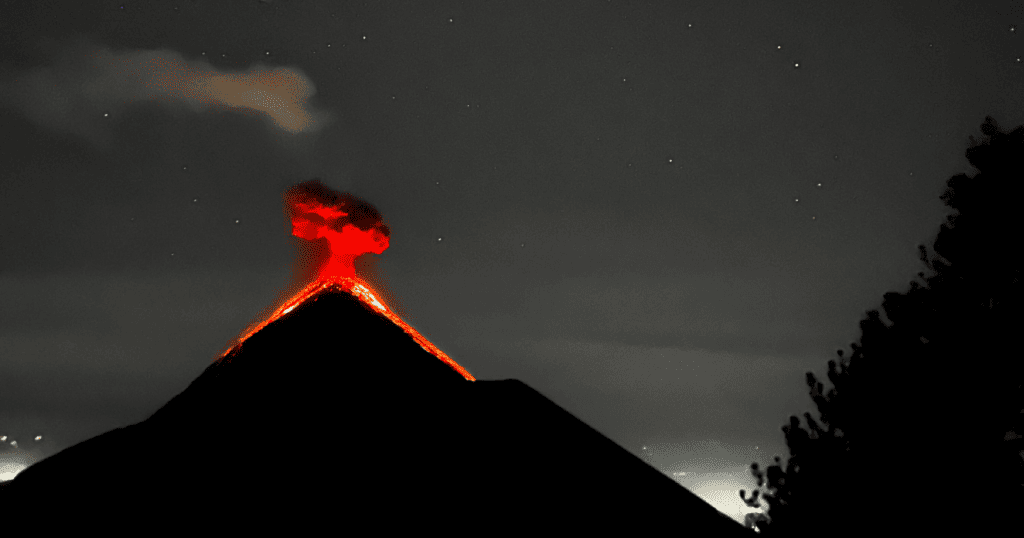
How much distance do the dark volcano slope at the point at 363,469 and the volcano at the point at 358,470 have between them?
0.4 inches

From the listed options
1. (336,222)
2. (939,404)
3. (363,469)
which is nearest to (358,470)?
(363,469)

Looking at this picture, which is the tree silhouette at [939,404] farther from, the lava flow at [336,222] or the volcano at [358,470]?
the lava flow at [336,222]

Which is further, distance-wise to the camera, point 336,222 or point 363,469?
point 336,222

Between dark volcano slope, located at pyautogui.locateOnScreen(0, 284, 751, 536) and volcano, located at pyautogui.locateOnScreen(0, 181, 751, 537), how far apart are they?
1 centimetres

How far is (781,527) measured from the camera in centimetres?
934

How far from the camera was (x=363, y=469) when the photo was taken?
5.22 m

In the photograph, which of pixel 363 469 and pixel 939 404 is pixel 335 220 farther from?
pixel 939 404

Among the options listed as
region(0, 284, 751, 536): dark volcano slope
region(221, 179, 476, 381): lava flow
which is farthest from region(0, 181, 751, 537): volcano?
region(221, 179, 476, 381): lava flow

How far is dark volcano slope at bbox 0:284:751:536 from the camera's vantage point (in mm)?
4836

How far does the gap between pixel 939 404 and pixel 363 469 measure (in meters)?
6.83

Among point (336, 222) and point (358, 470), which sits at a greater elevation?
point (336, 222)

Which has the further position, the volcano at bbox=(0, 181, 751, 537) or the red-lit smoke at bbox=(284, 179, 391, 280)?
the red-lit smoke at bbox=(284, 179, 391, 280)

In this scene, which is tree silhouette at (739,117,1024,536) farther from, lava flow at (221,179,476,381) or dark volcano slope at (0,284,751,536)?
lava flow at (221,179,476,381)

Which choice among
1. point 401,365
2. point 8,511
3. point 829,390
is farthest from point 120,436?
point 829,390
